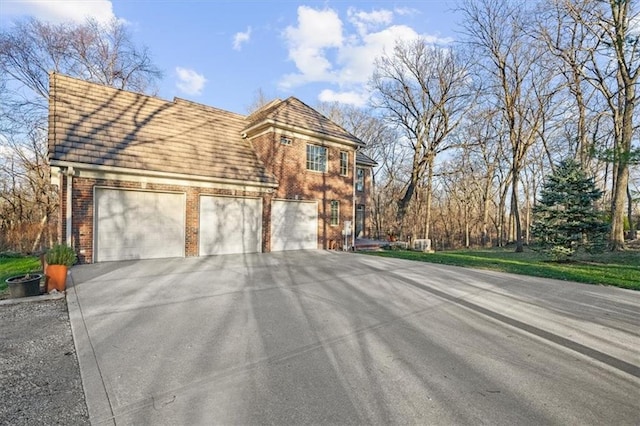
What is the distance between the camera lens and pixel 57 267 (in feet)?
20.2

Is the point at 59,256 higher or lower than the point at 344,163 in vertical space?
lower

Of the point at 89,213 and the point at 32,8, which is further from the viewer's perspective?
the point at 32,8

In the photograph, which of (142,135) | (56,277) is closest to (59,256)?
(56,277)

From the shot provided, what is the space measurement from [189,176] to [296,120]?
17.8 feet

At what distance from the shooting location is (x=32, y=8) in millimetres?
16781

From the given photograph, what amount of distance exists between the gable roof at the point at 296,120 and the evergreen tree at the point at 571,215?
816 cm

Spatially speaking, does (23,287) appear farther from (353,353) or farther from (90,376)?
(353,353)

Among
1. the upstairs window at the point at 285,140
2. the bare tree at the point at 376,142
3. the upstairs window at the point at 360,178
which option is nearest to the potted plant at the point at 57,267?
the upstairs window at the point at 285,140

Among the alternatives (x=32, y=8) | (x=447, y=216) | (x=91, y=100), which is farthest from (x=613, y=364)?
(x=447, y=216)

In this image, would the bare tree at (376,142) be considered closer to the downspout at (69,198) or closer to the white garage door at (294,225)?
the white garage door at (294,225)

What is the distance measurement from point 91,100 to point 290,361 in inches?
467

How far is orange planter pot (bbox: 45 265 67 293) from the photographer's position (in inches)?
240

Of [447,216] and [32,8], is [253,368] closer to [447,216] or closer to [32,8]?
[32,8]

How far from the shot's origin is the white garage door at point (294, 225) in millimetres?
13250
